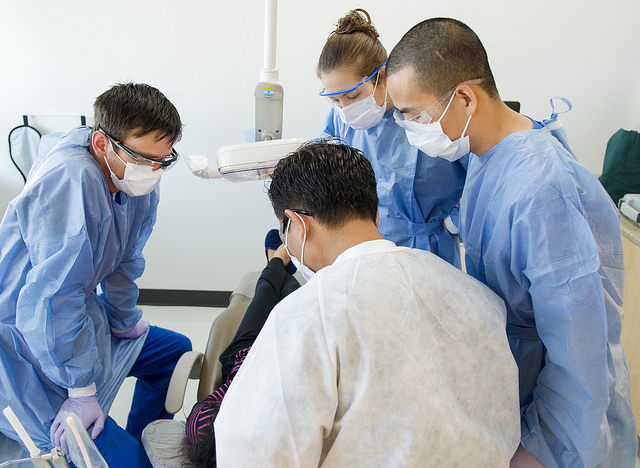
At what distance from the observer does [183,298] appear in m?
2.85

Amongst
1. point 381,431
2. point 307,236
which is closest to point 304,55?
point 307,236

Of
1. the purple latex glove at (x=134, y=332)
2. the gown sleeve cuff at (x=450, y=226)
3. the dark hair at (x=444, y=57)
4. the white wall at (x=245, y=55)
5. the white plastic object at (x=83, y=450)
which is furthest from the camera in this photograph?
the white wall at (x=245, y=55)

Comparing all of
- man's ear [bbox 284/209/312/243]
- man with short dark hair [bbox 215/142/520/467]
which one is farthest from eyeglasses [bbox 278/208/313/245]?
man with short dark hair [bbox 215/142/520/467]

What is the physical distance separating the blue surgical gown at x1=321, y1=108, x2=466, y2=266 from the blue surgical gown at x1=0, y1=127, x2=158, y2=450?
78 cm

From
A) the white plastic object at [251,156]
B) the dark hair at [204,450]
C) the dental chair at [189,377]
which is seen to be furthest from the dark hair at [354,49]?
the dark hair at [204,450]

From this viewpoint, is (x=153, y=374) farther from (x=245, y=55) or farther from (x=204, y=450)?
(x=245, y=55)

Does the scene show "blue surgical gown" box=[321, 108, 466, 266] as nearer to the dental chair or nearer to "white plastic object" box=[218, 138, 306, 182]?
"white plastic object" box=[218, 138, 306, 182]

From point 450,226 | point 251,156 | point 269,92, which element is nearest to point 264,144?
point 251,156

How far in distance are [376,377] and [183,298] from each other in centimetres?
228

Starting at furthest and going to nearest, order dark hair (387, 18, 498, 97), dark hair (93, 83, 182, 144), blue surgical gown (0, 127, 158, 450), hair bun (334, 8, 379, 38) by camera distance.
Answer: hair bun (334, 8, 379, 38)
dark hair (93, 83, 182, 144)
blue surgical gown (0, 127, 158, 450)
dark hair (387, 18, 498, 97)

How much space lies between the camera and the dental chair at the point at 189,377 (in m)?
1.21

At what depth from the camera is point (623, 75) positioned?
7.77 ft

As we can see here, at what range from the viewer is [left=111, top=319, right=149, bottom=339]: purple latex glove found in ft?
5.36

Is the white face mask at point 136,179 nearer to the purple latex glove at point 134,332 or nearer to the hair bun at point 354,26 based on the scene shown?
the purple latex glove at point 134,332
